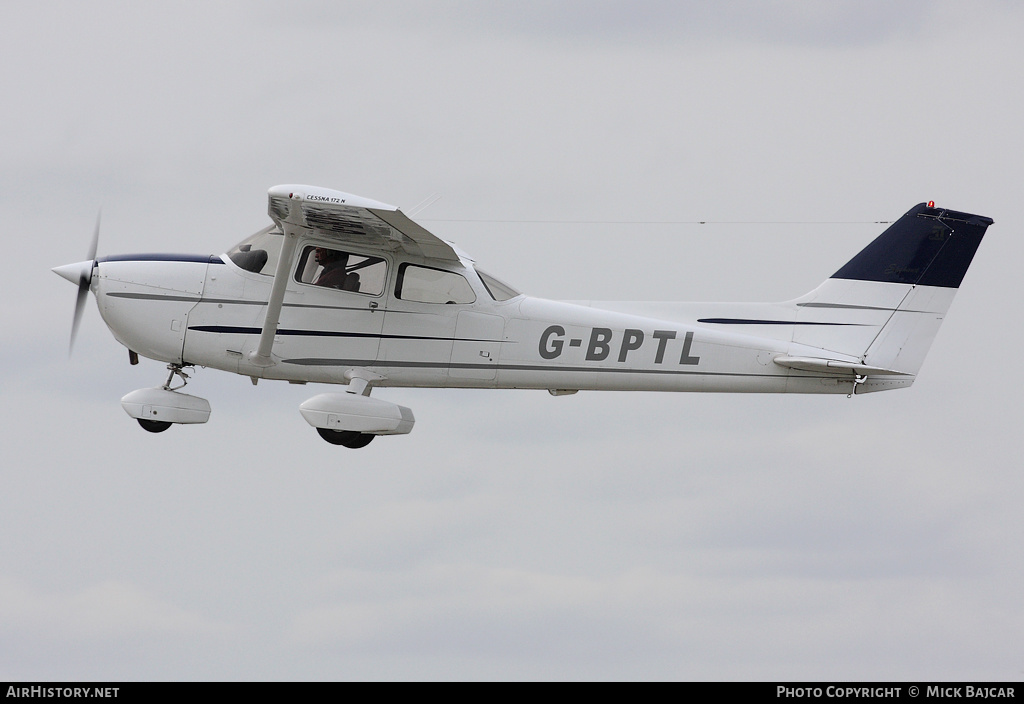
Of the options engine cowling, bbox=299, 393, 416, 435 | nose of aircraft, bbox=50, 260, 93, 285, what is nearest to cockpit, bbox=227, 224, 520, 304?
engine cowling, bbox=299, 393, 416, 435

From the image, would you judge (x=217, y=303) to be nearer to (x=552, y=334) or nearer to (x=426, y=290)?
(x=426, y=290)

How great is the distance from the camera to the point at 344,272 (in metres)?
14.0

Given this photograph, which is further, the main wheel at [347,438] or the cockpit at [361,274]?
the main wheel at [347,438]

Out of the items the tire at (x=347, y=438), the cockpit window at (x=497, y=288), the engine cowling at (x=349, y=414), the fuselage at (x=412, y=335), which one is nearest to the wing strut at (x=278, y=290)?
the fuselage at (x=412, y=335)

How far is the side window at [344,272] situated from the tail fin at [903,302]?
192 inches

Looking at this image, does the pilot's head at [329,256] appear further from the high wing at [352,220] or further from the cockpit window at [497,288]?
the cockpit window at [497,288]

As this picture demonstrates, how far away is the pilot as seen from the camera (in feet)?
45.9

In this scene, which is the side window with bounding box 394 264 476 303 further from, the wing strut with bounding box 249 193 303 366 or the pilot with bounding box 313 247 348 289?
the wing strut with bounding box 249 193 303 366

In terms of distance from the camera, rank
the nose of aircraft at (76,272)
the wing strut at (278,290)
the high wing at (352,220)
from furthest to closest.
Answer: the nose of aircraft at (76,272) → the wing strut at (278,290) → the high wing at (352,220)

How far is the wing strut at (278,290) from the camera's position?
44.3 ft

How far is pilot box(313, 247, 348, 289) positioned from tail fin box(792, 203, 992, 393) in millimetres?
5252

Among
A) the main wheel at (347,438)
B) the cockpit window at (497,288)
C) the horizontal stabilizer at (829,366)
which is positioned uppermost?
the cockpit window at (497,288)

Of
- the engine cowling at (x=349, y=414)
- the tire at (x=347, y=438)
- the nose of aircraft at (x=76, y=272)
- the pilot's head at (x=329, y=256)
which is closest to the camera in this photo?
the engine cowling at (x=349, y=414)

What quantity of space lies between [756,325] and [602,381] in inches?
77.2
